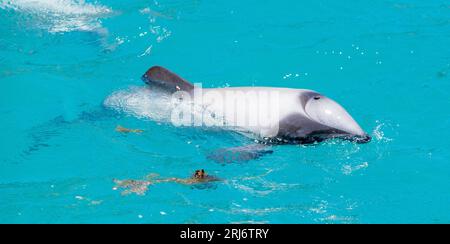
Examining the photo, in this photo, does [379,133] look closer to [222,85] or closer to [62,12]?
[222,85]

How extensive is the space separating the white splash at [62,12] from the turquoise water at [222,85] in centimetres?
3

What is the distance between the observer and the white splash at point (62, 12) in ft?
39.6

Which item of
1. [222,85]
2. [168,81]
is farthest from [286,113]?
[222,85]

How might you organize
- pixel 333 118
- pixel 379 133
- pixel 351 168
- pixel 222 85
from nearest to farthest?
pixel 351 168 < pixel 333 118 < pixel 379 133 < pixel 222 85

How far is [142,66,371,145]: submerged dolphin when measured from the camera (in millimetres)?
8578

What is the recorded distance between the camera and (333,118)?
8680 millimetres

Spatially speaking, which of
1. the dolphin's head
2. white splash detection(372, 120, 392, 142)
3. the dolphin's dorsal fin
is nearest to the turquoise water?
white splash detection(372, 120, 392, 142)

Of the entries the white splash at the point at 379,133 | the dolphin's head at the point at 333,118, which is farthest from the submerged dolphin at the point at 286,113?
the white splash at the point at 379,133

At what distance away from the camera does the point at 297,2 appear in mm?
13156

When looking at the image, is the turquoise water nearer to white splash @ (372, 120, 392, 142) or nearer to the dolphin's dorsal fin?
white splash @ (372, 120, 392, 142)

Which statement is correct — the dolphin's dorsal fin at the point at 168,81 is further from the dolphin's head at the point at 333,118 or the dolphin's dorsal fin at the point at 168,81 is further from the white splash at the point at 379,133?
the white splash at the point at 379,133

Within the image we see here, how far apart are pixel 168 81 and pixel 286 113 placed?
1.71m

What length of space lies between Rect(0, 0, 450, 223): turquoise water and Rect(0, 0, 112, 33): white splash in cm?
3
